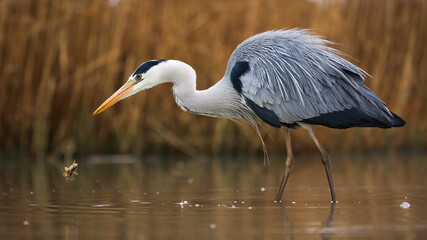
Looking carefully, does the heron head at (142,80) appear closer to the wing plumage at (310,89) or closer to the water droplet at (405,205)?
the wing plumage at (310,89)

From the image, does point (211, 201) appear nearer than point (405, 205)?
No

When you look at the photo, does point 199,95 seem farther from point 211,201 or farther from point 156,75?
point 211,201

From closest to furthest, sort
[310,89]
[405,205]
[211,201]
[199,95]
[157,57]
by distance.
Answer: [405,205] → [211,201] → [310,89] → [199,95] → [157,57]

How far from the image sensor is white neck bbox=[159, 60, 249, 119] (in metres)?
7.70

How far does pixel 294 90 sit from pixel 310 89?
14 centimetres

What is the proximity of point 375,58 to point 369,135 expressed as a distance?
1.18 metres

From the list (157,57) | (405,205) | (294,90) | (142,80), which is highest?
(157,57)

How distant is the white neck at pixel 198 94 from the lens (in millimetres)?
7695

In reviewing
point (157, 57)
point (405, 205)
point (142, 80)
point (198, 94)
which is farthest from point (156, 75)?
point (157, 57)

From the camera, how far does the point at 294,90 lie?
742 centimetres

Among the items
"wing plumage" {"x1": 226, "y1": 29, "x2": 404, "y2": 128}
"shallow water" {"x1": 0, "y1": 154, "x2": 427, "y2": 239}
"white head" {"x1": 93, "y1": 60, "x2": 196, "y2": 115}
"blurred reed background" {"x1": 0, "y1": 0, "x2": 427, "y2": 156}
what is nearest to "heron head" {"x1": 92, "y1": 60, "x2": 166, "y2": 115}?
"white head" {"x1": 93, "y1": 60, "x2": 196, "y2": 115}

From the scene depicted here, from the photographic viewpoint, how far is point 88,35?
12195 millimetres

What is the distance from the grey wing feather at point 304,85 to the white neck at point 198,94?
0.74 feet

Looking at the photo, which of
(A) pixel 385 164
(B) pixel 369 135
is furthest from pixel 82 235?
(B) pixel 369 135
